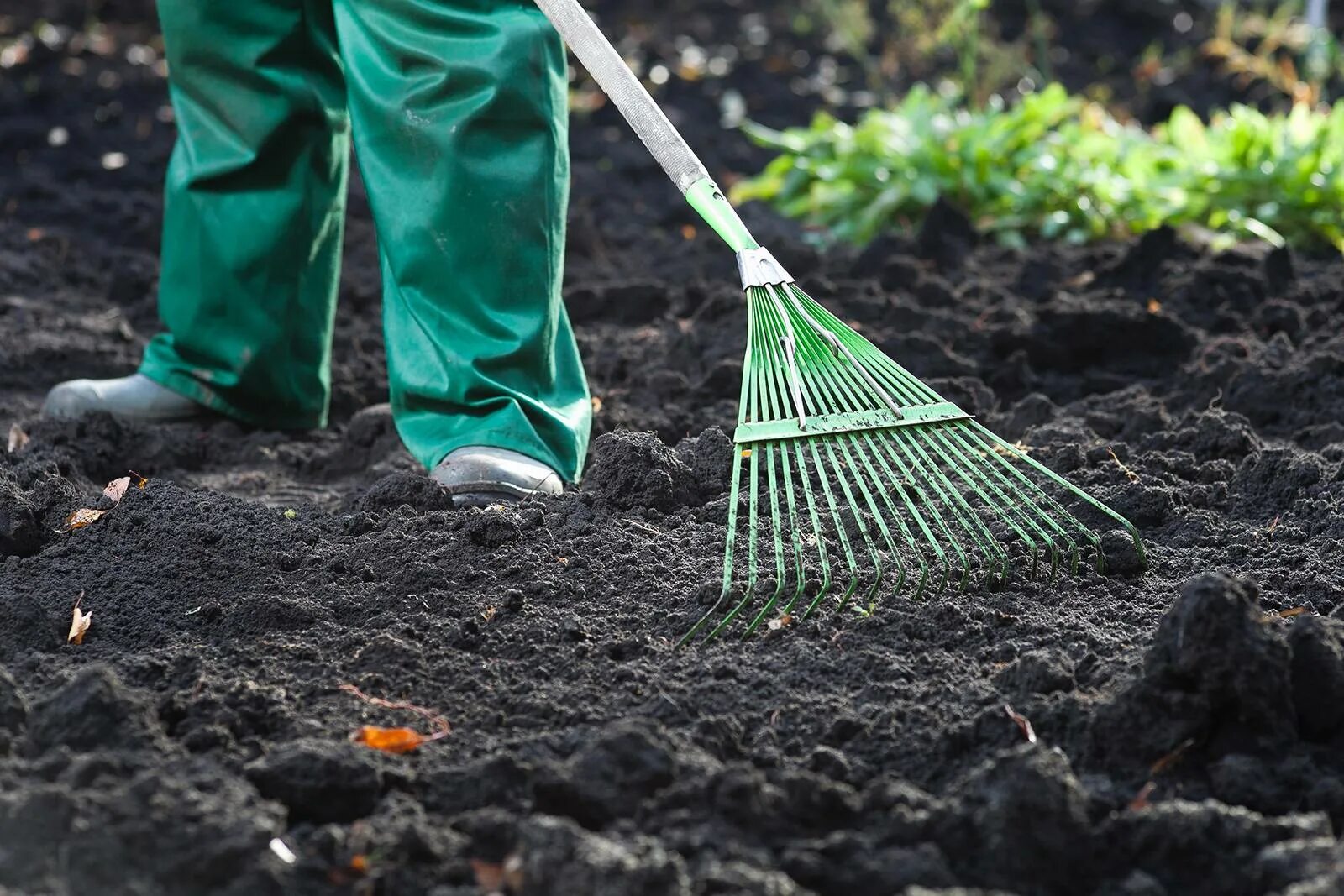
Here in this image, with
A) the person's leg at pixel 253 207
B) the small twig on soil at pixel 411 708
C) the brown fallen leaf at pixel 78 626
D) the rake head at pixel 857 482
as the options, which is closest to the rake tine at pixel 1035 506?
the rake head at pixel 857 482

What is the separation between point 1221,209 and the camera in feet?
14.2

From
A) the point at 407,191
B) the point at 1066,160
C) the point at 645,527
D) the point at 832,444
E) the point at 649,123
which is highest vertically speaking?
the point at 1066,160

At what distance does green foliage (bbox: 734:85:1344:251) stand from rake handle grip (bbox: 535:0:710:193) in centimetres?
212

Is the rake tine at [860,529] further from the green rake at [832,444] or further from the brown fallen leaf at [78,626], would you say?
the brown fallen leaf at [78,626]

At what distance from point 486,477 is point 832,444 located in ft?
1.85

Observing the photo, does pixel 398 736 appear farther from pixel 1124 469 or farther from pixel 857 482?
pixel 1124 469

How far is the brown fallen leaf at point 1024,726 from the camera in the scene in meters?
1.63

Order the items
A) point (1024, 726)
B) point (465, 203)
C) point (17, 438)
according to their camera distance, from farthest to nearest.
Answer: point (17, 438)
point (465, 203)
point (1024, 726)

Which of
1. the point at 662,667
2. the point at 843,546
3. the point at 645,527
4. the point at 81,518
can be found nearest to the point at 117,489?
the point at 81,518

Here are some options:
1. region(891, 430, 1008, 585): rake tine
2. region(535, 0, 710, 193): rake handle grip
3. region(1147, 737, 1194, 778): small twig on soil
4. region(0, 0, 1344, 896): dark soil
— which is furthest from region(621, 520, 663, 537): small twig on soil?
region(1147, 737, 1194, 778): small twig on soil

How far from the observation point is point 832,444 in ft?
6.97

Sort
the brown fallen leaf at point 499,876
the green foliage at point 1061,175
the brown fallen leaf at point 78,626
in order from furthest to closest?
the green foliage at point 1061,175 → the brown fallen leaf at point 78,626 → the brown fallen leaf at point 499,876

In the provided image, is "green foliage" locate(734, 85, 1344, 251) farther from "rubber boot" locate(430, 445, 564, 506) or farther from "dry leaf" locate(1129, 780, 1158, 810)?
"dry leaf" locate(1129, 780, 1158, 810)

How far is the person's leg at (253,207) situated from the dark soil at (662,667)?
5.4 inches
